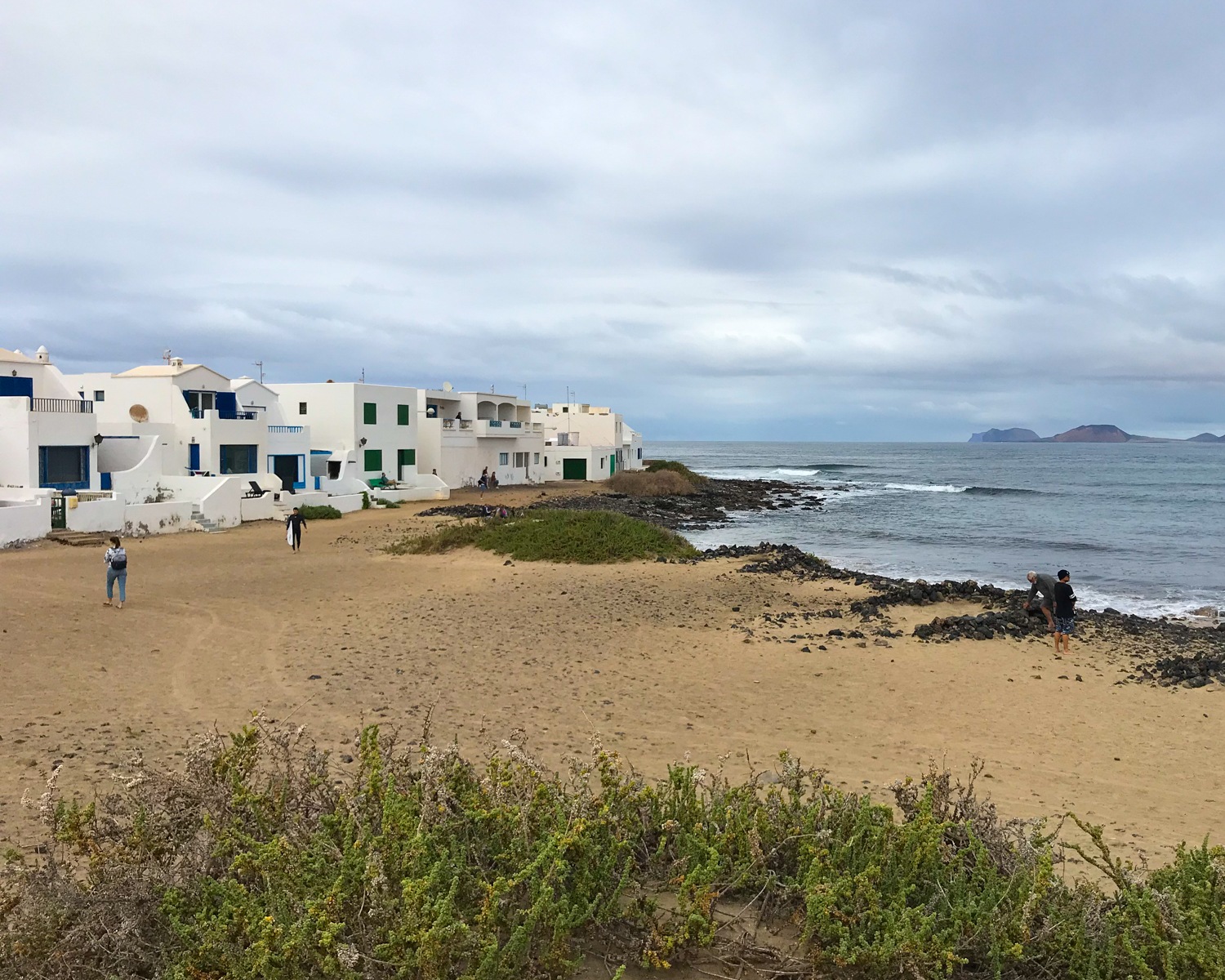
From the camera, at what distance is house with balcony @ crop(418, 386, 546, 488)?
48219 mm

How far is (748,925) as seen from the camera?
→ 13.6 ft

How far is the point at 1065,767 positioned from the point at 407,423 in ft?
135

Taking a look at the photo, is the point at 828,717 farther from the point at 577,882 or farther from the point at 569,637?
the point at 577,882

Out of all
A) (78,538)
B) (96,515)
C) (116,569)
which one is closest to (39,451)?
(96,515)

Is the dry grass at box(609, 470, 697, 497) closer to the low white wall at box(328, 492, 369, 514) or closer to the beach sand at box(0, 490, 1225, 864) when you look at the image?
the low white wall at box(328, 492, 369, 514)

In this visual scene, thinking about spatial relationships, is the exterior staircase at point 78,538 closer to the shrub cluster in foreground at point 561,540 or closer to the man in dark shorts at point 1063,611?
the shrub cluster in foreground at point 561,540

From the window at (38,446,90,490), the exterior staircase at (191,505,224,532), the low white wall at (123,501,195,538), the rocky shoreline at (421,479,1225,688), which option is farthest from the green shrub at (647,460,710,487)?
the window at (38,446,90,490)

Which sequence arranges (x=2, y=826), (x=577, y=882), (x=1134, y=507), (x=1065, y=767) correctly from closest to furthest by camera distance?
(x=577, y=882) → (x=2, y=826) → (x=1065, y=767) → (x=1134, y=507)

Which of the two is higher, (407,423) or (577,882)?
(407,423)

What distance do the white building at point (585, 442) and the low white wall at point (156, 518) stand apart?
32718 millimetres

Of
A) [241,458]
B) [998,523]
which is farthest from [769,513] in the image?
[241,458]

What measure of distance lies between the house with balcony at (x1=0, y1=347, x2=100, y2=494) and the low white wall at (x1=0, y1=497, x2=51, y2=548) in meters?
1.62

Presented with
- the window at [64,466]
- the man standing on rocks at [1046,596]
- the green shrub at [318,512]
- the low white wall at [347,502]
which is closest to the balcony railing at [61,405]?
the window at [64,466]

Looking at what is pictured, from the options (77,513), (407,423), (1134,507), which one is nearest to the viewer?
(77,513)
